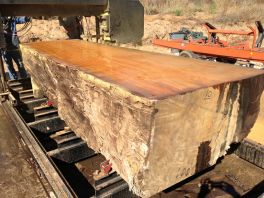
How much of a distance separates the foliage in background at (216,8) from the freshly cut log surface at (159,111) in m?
14.6

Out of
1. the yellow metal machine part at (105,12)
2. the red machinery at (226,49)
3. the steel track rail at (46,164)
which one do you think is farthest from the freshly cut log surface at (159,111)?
the red machinery at (226,49)

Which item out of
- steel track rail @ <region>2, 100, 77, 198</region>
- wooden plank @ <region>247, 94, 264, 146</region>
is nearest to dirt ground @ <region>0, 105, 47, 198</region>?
steel track rail @ <region>2, 100, 77, 198</region>

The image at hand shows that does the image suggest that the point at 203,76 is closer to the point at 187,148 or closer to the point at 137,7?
the point at 187,148

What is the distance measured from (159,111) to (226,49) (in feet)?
23.3

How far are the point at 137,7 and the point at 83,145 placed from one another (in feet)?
5.62

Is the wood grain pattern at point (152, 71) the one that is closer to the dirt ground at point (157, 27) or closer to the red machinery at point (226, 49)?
the red machinery at point (226, 49)

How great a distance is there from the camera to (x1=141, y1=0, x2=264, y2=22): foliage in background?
1602 cm

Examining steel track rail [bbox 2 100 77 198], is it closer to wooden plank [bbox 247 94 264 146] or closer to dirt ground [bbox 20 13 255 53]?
wooden plank [bbox 247 94 264 146]

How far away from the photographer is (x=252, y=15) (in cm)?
1588

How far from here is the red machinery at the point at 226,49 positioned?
7.47m

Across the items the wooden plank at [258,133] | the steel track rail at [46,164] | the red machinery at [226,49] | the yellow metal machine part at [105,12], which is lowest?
the wooden plank at [258,133]

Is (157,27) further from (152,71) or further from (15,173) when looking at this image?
(15,173)

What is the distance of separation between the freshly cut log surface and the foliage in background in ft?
48.0

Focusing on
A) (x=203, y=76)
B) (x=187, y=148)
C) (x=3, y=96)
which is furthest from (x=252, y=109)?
(x=3, y=96)
